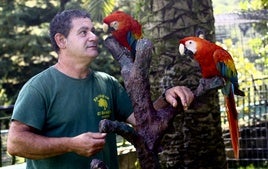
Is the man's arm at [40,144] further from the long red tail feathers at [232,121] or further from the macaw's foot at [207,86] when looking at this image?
the long red tail feathers at [232,121]

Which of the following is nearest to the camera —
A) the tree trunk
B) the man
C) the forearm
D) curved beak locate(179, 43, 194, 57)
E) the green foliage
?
the forearm

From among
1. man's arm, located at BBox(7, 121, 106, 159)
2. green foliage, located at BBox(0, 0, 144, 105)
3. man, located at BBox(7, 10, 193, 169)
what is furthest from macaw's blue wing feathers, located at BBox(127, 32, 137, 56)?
green foliage, located at BBox(0, 0, 144, 105)

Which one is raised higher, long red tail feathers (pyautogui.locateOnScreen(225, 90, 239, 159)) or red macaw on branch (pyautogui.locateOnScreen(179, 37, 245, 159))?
red macaw on branch (pyautogui.locateOnScreen(179, 37, 245, 159))

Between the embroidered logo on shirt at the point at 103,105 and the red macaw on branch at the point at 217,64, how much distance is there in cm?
42

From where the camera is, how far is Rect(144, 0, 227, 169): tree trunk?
345cm

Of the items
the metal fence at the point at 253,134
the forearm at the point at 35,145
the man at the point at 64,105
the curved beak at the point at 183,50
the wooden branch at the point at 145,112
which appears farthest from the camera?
the metal fence at the point at 253,134

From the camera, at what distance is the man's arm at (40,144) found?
192 cm

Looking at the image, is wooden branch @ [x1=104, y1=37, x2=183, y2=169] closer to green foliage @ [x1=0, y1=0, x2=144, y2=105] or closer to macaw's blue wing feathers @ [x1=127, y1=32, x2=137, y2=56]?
macaw's blue wing feathers @ [x1=127, y1=32, x2=137, y2=56]

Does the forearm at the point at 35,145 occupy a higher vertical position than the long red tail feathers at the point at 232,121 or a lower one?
lower

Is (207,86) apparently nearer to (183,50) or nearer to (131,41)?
(183,50)

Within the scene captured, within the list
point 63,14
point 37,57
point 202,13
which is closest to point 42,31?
point 37,57

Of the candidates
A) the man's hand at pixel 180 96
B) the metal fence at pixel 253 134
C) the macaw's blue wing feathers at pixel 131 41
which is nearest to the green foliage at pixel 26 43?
the metal fence at pixel 253 134

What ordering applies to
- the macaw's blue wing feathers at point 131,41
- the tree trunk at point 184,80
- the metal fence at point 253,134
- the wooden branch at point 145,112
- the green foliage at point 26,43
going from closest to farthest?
the wooden branch at point 145,112 → the macaw's blue wing feathers at point 131,41 → the tree trunk at point 184,80 → the metal fence at point 253,134 → the green foliage at point 26,43

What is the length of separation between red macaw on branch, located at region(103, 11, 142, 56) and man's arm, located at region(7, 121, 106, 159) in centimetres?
56
